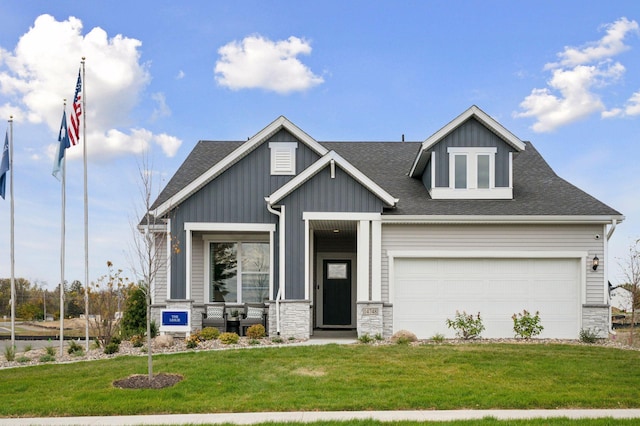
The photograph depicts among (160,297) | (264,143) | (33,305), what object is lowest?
(33,305)

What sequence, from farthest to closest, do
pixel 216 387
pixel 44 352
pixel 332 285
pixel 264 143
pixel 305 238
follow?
1. pixel 332 285
2. pixel 264 143
3. pixel 305 238
4. pixel 44 352
5. pixel 216 387

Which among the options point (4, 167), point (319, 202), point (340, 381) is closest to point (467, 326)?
point (319, 202)

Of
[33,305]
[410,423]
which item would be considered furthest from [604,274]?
[33,305]

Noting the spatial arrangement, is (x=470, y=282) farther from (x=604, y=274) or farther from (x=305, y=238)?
(x=305, y=238)

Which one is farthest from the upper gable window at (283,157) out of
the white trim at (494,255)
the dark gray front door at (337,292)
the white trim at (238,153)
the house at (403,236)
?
the dark gray front door at (337,292)

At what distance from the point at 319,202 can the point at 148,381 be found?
24.1ft

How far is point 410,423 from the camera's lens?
27.2 ft

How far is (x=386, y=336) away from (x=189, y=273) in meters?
5.50

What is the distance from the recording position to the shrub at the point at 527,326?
16.6m

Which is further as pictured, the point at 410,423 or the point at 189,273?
the point at 189,273

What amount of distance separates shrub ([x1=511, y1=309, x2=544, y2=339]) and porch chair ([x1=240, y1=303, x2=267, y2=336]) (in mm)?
6594

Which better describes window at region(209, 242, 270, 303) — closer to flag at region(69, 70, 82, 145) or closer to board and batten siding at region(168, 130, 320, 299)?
board and batten siding at region(168, 130, 320, 299)

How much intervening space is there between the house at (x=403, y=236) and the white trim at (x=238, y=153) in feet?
0.11

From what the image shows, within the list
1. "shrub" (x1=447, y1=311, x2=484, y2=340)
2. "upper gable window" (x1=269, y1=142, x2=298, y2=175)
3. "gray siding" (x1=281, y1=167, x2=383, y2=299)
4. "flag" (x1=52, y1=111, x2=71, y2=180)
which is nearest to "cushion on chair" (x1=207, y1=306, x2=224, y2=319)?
"gray siding" (x1=281, y1=167, x2=383, y2=299)
